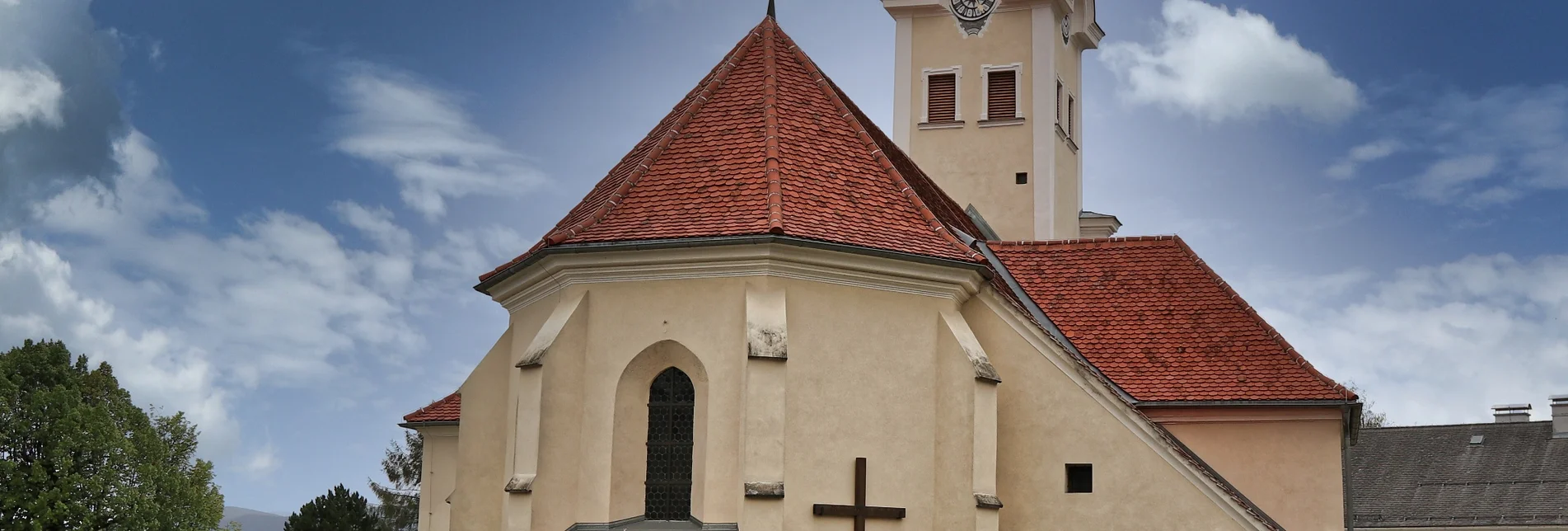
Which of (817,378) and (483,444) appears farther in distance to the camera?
(483,444)

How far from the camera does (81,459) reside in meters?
40.6

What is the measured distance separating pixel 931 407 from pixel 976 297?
203 centimetres

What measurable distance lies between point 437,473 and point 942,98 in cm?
1330

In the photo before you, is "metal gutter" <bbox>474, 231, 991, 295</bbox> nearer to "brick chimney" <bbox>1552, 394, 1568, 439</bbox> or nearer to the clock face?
the clock face

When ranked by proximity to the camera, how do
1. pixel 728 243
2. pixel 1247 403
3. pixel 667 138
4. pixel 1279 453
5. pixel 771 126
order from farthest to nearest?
pixel 1279 453, pixel 1247 403, pixel 667 138, pixel 771 126, pixel 728 243

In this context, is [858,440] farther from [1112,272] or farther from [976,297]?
[1112,272]

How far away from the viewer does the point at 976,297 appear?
20891 millimetres

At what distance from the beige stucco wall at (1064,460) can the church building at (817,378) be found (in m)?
0.03

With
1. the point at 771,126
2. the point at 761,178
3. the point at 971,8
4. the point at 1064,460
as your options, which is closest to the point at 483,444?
the point at 761,178

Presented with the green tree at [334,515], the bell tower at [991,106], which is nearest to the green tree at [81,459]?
the green tree at [334,515]

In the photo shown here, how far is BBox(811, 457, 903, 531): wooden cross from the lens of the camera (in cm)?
1838

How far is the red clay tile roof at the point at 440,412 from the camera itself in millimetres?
28594

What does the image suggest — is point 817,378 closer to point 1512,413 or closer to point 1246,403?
point 1246,403

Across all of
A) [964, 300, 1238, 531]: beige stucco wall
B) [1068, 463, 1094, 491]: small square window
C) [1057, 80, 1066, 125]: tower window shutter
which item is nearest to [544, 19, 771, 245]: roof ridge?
[964, 300, 1238, 531]: beige stucco wall
